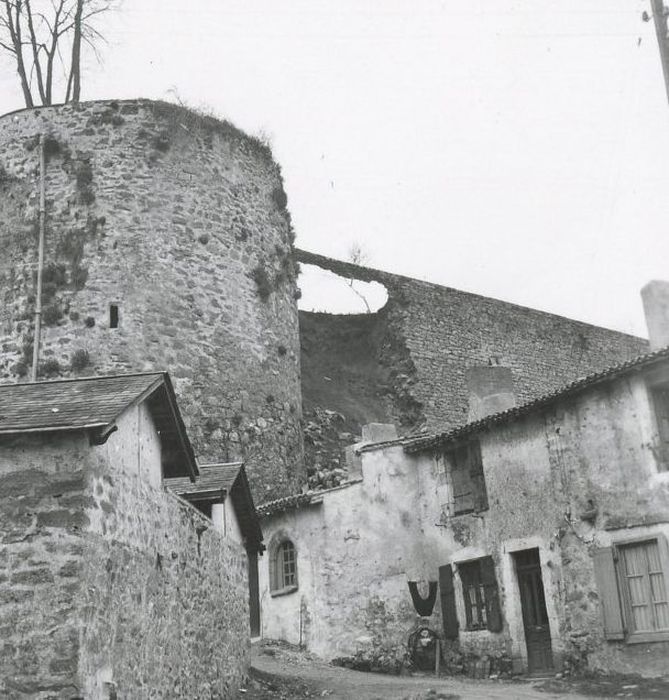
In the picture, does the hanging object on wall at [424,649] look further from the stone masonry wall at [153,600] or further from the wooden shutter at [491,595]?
the stone masonry wall at [153,600]

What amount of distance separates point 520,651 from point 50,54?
62.0ft

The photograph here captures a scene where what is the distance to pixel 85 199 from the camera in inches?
799

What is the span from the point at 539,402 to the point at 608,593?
3.19 m

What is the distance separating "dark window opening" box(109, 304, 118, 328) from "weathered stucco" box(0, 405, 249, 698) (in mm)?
9639

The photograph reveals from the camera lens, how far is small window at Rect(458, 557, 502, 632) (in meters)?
16.2

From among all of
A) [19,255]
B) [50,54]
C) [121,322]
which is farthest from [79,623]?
[50,54]

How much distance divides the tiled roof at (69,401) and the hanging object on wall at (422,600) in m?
9.02

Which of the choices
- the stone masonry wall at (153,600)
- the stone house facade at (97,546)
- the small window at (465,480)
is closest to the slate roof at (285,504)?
the small window at (465,480)

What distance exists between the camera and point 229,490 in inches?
494

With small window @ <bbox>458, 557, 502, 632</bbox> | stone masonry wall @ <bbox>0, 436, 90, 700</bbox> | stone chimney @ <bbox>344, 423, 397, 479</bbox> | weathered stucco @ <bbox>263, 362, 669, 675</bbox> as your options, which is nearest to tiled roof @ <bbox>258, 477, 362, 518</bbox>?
weathered stucco @ <bbox>263, 362, 669, 675</bbox>

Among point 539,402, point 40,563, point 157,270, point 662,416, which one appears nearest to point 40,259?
point 157,270

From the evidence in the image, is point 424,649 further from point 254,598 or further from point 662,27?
point 662,27

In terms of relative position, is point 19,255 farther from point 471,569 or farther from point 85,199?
point 471,569

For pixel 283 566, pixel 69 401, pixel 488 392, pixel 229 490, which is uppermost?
pixel 488 392
